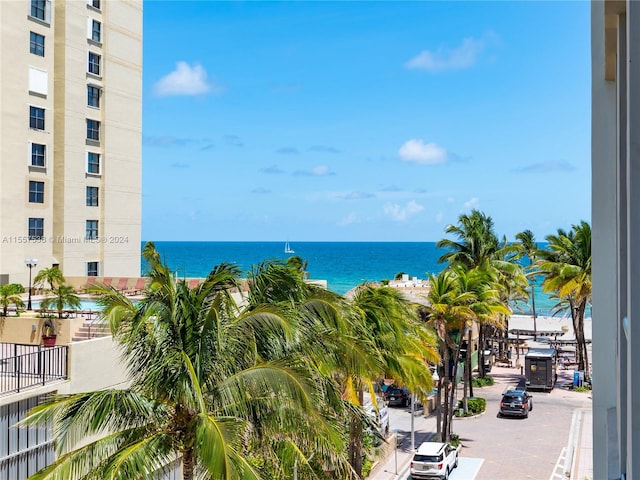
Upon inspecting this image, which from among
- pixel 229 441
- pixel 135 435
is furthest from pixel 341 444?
pixel 135 435

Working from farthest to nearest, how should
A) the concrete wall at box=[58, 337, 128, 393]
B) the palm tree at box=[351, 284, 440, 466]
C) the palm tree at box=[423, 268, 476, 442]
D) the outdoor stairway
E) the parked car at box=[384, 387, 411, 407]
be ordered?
the parked car at box=[384, 387, 411, 407] < the palm tree at box=[423, 268, 476, 442] < the outdoor stairway < the palm tree at box=[351, 284, 440, 466] < the concrete wall at box=[58, 337, 128, 393]

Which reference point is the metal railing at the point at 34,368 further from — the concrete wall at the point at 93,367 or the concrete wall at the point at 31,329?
the concrete wall at the point at 31,329

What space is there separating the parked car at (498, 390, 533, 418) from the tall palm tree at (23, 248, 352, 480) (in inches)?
1110

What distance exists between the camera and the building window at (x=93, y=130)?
2100 inches

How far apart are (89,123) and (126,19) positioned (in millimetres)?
9357

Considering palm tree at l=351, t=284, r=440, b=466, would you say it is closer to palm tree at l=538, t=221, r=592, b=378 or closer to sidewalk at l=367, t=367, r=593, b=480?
sidewalk at l=367, t=367, r=593, b=480

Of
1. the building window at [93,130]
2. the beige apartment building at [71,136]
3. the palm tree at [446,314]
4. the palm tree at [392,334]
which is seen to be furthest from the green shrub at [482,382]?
the building window at [93,130]

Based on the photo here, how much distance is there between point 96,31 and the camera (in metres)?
53.8

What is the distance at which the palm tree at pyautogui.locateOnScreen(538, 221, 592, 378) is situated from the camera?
1934 inches

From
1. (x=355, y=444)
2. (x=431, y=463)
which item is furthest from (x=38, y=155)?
(x=355, y=444)

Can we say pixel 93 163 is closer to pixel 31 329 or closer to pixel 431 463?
pixel 31 329

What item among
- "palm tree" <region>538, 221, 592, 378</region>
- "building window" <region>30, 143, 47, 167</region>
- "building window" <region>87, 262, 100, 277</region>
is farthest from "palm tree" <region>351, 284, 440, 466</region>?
"building window" <region>87, 262, 100, 277</region>

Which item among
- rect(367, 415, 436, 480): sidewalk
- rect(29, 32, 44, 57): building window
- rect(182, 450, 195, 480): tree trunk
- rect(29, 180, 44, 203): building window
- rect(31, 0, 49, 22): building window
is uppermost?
rect(31, 0, 49, 22): building window

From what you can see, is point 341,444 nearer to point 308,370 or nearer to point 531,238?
point 308,370
